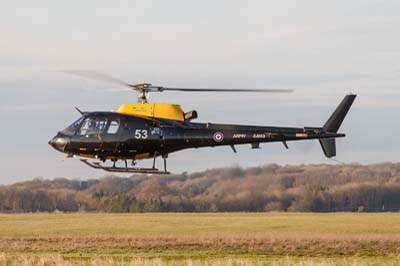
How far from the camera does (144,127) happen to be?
42188 mm

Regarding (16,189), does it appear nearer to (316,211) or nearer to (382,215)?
(316,211)

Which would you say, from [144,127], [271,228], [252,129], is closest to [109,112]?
[144,127]

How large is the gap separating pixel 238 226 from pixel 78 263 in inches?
1983

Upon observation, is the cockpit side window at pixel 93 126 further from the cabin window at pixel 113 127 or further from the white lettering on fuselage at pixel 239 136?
the white lettering on fuselage at pixel 239 136

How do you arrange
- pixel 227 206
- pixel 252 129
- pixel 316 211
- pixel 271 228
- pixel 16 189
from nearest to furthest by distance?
1. pixel 252 129
2. pixel 271 228
3. pixel 227 206
4. pixel 316 211
5. pixel 16 189

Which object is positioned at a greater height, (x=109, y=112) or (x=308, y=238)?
(x=109, y=112)

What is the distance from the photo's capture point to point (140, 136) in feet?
138

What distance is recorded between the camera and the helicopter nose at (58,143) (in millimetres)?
42688

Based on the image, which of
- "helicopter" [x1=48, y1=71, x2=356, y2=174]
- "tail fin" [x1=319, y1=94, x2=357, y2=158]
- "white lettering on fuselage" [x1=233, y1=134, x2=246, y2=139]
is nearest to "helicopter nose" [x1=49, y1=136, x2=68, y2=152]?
"helicopter" [x1=48, y1=71, x2=356, y2=174]

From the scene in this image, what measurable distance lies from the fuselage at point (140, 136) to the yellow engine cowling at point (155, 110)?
0.21 metres

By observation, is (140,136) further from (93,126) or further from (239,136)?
(239,136)

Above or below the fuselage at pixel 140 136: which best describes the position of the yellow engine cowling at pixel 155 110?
above

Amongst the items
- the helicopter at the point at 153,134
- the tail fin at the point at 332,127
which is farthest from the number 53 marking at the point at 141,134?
the tail fin at the point at 332,127

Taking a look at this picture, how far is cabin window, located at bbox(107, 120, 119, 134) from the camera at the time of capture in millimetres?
42062
